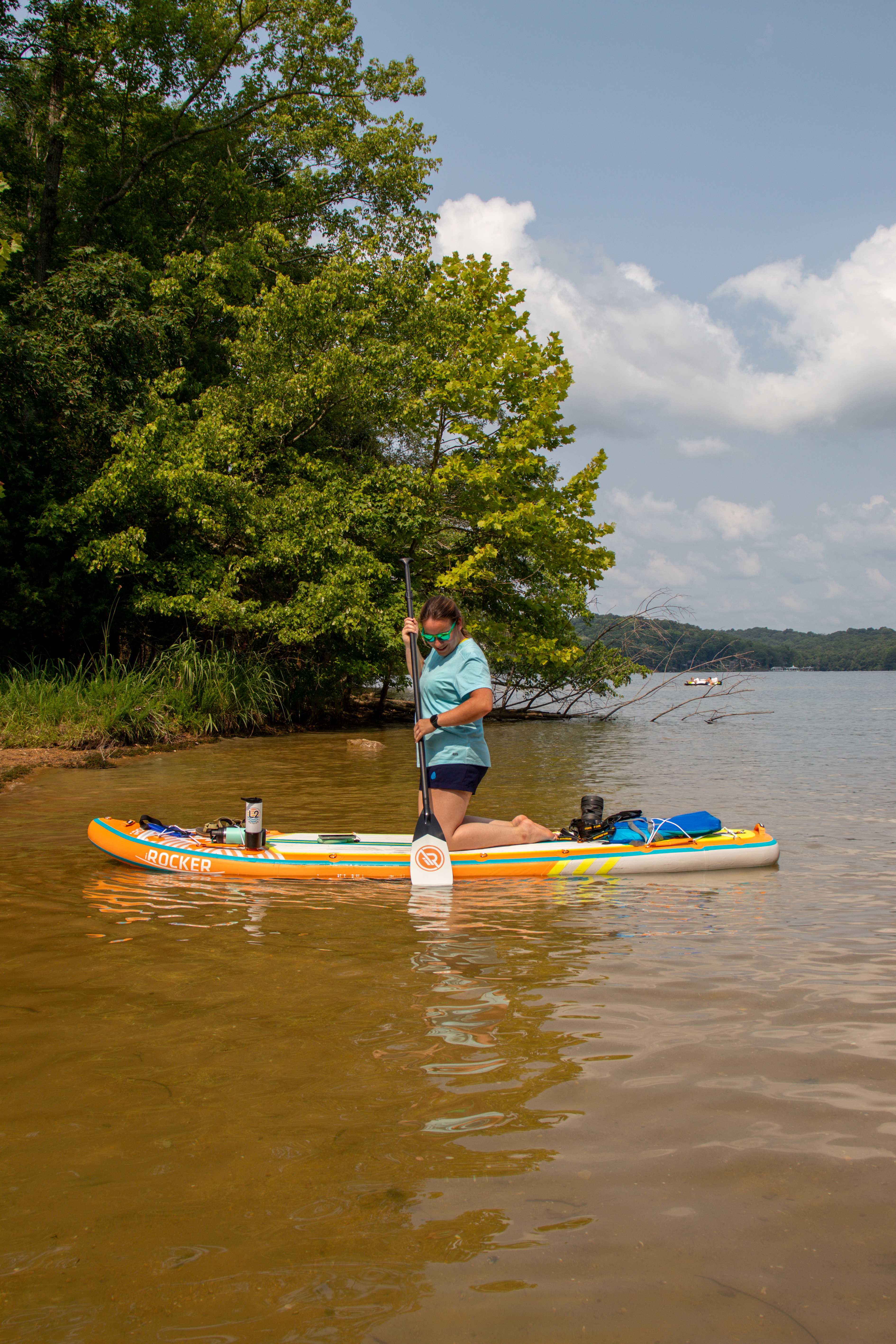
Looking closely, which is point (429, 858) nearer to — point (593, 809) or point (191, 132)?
point (593, 809)

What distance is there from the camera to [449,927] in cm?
506

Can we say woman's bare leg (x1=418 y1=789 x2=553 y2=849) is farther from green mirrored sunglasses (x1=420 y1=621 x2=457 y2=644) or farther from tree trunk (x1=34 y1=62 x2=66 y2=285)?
tree trunk (x1=34 y1=62 x2=66 y2=285)

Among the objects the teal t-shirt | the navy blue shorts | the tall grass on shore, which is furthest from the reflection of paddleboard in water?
the tall grass on shore

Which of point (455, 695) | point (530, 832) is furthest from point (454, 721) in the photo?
point (530, 832)

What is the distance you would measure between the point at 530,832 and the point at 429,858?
35.4 inches

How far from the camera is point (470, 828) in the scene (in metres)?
6.50

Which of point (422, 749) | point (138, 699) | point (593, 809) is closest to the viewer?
point (422, 749)

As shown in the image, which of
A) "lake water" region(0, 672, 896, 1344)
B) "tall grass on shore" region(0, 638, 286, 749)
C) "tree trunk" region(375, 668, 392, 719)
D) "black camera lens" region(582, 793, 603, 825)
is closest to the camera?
"lake water" region(0, 672, 896, 1344)

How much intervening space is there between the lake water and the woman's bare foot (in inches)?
26.5

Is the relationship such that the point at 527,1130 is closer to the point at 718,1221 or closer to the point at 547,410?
the point at 718,1221

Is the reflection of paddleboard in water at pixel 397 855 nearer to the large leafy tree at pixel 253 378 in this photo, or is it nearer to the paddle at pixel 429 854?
the paddle at pixel 429 854

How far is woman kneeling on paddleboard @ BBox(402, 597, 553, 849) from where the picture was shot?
19.8 feet

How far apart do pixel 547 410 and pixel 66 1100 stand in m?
20.3

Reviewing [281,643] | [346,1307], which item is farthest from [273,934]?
[281,643]
